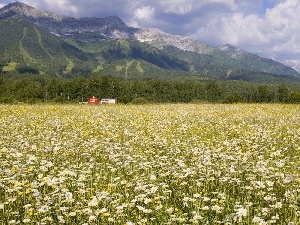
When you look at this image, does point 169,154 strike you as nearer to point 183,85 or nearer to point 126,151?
point 126,151

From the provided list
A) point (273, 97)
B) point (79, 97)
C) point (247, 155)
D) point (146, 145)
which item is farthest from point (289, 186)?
point (273, 97)

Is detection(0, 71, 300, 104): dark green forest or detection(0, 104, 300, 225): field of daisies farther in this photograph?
detection(0, 71, 300, 104): dark green forest

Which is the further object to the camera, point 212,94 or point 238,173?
point 212,94

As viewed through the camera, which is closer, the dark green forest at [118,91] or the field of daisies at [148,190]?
the field of daisies at [148,190]

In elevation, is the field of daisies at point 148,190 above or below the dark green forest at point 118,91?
below

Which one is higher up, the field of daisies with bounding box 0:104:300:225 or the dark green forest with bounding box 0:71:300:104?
the dark green forest with bounding box 0:71:300:104

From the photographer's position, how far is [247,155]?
8031 millimetres

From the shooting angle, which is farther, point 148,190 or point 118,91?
point 118,91

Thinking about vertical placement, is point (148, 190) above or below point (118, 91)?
below

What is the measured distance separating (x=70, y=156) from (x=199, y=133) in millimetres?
6210

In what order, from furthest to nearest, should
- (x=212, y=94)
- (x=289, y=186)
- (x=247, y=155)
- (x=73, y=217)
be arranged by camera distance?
(x=212, y=94) < (x=247, y=155) < (x=289, y=186) < (x=73, y=217)

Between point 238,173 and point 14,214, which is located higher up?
point 238,173

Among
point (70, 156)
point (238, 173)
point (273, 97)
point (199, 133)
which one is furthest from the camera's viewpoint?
point (273, 97)

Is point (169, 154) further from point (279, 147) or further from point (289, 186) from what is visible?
point (289, 186)
